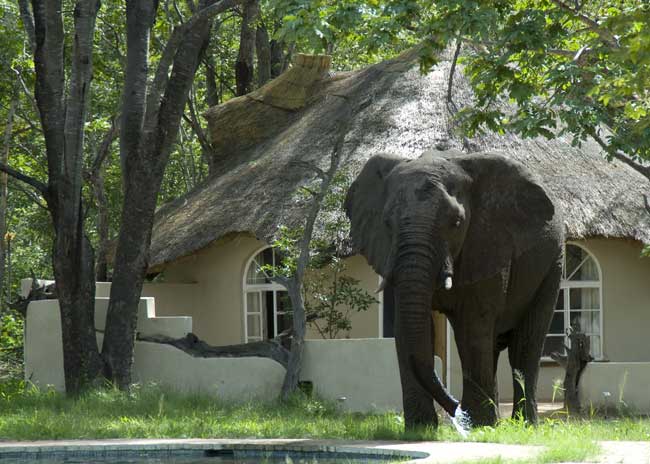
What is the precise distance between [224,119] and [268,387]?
27.1ft

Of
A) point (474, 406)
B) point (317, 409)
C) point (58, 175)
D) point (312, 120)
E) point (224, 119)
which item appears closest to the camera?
point (474, 406)

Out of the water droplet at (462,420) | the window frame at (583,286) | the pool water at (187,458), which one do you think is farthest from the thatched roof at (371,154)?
the pool water at (187,458)

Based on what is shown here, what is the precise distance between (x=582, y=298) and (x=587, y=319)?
0.31m

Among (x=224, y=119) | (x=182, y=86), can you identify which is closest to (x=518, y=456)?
(x=182, y=86)

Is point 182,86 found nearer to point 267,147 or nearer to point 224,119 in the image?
point 267,147

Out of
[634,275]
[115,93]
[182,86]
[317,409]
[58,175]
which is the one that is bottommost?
[317,409]

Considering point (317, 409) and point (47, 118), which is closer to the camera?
point (317, 409)

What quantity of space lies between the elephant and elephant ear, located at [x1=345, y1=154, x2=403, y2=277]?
0.01m

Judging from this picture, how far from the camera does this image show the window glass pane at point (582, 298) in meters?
17.2

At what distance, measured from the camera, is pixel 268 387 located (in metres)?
13.5

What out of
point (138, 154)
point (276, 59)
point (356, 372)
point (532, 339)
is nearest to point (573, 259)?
point (356, 372)

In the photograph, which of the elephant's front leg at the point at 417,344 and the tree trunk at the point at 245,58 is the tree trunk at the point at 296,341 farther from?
the tree trunk at the point at 245,58

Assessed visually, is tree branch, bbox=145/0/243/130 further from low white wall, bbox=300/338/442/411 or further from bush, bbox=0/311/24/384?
bush, bbox=0/311/24/384

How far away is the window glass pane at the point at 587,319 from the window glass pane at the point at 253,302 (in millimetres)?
4533
